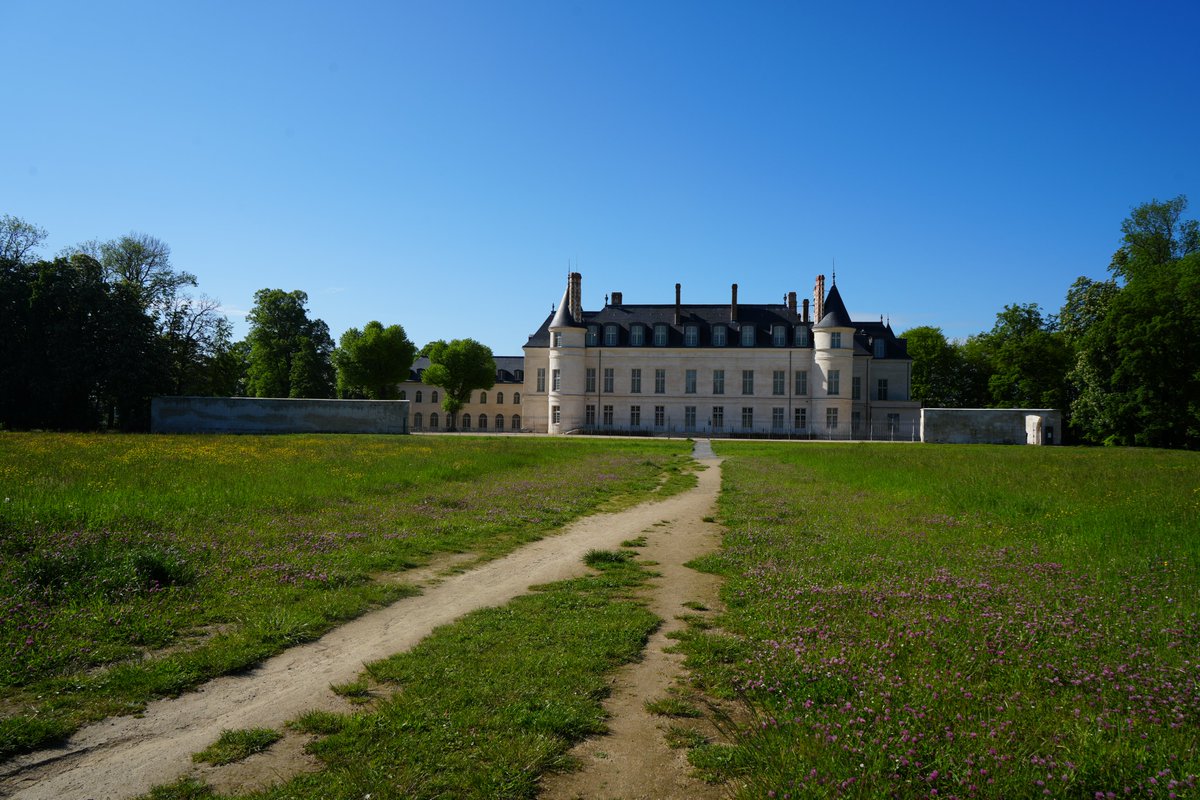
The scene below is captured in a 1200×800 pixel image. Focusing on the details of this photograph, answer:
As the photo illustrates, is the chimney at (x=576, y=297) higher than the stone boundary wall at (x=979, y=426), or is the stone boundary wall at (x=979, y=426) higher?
the chimney at (x=576, y=297)

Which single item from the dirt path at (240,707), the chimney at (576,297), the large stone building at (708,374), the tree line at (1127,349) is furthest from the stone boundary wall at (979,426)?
the dirt path at (240,707)

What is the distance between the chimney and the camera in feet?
220

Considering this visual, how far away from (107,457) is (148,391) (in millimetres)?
29156

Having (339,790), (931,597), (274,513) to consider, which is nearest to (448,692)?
(339,790)

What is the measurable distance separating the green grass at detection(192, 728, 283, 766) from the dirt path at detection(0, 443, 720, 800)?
0.31ft

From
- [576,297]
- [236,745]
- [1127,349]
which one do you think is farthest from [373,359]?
[236,745]

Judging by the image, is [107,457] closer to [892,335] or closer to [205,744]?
[205,744]

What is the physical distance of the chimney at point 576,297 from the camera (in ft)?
220

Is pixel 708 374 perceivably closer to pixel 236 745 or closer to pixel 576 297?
pixel 576 297

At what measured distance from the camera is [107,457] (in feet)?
66.1

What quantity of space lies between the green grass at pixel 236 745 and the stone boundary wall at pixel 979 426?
176ft

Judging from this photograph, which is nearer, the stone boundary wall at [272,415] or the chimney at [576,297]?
the stone boundary wall at [272,415]

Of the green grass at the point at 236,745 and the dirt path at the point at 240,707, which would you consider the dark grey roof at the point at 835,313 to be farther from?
the green grass at the point at 236,745

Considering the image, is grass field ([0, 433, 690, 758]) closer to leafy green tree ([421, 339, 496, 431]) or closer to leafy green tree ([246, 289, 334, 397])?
leafy green tree ([246, 289, 334, 397])
